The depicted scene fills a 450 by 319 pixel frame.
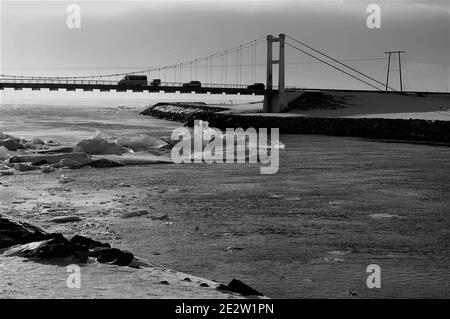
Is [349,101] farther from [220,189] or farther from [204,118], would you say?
[220,189]

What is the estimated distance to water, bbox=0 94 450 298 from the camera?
10469mm

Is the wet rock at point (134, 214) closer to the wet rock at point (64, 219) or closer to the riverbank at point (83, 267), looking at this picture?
the riverbank at point (83, 267)

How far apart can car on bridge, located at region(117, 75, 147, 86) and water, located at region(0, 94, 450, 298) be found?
70067 millimetres

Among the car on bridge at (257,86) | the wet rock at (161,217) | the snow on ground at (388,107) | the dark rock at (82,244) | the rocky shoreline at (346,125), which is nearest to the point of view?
the dark rock at (82,244)

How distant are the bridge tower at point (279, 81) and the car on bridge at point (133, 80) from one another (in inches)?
793

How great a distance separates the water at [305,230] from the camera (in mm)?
10469

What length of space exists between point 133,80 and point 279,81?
24.4 m

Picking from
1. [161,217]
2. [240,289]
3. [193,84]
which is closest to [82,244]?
[240,289]

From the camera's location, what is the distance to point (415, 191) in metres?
20.9

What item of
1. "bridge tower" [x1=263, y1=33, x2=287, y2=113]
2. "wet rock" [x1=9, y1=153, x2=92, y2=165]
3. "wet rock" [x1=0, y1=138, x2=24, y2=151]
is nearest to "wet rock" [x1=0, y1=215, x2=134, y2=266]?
"wet rock" [x1=9, y1=153, x2=92, y2=165]

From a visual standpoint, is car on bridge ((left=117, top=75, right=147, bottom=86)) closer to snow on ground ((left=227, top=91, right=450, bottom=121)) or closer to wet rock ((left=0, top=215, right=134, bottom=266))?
snow on ground ((left=227, top=91, right=450, bottom=121))

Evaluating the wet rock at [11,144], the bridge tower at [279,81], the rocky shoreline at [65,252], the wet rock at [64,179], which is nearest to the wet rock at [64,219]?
the rocky shoreline at [65,252]

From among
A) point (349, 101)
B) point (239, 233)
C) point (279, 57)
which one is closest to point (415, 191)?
point (239, 233)
